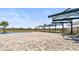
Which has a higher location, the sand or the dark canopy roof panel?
the dark canopy roof panel

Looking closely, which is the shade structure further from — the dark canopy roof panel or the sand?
the sand

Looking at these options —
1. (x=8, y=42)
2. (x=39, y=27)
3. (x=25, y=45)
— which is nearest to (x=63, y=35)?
(x=39, y=27)

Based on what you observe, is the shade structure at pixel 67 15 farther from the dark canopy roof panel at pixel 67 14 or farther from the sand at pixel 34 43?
the sand at pixel 34 43

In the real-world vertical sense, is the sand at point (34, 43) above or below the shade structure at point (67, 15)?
below

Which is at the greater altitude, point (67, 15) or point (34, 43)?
point (67, 15)

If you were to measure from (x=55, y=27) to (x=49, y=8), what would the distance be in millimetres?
514

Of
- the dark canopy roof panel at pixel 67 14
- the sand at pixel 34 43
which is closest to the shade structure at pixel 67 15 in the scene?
the dark canopy roof panel at pixel 67 14

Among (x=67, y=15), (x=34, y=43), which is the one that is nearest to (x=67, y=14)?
(x=67, y=15)

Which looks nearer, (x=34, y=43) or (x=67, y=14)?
(x=34, y=43)

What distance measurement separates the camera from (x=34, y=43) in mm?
4926

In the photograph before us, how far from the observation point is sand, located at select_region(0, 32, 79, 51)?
16.1ft

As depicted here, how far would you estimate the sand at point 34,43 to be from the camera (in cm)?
489

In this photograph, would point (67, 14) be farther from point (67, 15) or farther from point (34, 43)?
point (34, 43)

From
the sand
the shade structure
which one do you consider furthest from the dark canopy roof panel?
the sand
